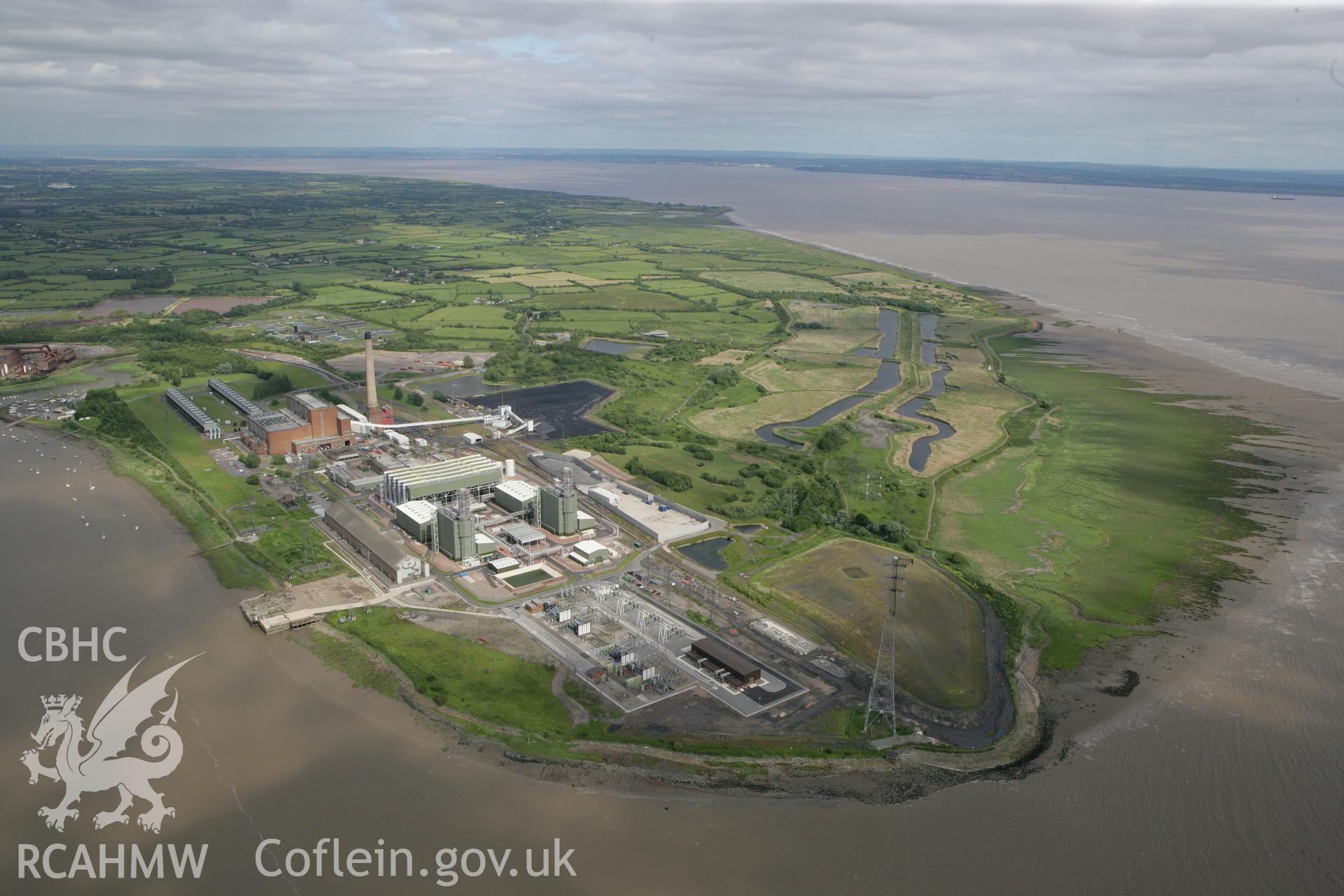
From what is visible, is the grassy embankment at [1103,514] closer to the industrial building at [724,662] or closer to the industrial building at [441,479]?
the industrial building at [724,662]

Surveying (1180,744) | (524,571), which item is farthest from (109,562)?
(1180,744)

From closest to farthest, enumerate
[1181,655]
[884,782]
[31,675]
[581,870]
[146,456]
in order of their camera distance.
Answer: [581,870] < [884,782] < [31,675] < [1181,655] < [146,456]

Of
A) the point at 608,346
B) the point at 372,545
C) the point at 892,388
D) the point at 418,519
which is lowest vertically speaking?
the point at 372,545

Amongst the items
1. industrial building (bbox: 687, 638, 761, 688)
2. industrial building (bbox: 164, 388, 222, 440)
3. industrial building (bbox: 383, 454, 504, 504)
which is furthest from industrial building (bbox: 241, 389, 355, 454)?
industrial building (bbox: 687, 638, 761, 688)

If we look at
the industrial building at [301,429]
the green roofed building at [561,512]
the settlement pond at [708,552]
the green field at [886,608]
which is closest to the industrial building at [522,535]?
the green roofed building at [561,512]

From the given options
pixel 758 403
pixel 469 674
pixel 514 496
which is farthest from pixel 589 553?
pixel 758 403

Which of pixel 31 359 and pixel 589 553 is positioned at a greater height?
pixel 31 359

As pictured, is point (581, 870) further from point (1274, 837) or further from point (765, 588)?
point (1274, 837)

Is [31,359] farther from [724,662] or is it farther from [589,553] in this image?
[724,662]
